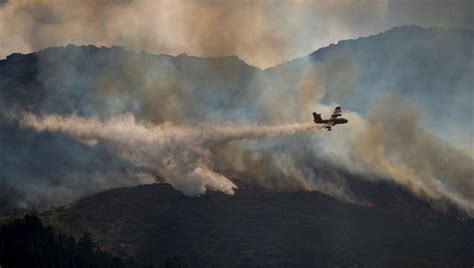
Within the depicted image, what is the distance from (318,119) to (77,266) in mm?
76247

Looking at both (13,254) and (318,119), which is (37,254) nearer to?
(13,254)

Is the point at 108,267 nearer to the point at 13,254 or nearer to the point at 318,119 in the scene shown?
the point at 13,254

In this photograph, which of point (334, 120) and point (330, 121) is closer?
point (334, 120)

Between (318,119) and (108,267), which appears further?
(108,267)

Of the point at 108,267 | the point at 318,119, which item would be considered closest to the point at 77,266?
the point at 108,267

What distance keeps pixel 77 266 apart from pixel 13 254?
722 inches

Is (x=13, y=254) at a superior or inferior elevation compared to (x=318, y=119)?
inferior

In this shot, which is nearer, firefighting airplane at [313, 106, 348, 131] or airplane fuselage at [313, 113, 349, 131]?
firefighting airplane at [313, 106, 348, 131]

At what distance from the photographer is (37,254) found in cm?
19875

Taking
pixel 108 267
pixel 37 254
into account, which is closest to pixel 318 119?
pixel 108 267

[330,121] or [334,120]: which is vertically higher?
[330,121]

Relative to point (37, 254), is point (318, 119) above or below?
above

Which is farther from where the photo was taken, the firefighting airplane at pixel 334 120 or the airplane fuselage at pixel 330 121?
the airplane fuselage at pixel 330 121

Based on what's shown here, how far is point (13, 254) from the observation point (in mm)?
198000
